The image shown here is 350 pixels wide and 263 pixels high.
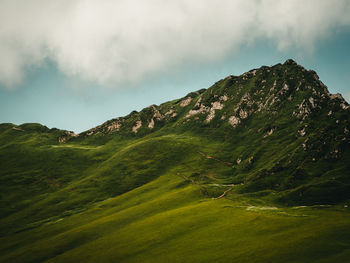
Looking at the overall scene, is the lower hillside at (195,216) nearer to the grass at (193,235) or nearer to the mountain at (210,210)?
the grass at (193,235)

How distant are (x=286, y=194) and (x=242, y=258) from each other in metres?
62.1

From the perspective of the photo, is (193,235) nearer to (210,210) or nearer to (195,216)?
(195,216)

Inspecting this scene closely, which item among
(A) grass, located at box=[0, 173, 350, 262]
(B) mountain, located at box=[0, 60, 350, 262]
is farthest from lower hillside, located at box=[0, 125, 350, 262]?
(B) mountain, located at box=[0, 60, 350, 262]

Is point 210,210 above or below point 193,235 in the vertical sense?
above

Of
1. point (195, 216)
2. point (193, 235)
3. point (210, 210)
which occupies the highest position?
point (210, 210)

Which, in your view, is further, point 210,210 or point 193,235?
point 210,210

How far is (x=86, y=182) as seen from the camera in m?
191

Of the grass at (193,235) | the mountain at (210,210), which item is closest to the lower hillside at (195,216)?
the grass at (193,235)

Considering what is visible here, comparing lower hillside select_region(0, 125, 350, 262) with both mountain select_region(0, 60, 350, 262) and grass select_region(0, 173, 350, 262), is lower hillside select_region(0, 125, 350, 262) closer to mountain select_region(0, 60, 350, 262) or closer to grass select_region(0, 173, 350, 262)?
grass select_region(0, 173, 350, 262)

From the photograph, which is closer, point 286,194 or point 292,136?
point 286,194

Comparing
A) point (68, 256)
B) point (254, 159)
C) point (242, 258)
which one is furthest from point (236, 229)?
point (254, 159)

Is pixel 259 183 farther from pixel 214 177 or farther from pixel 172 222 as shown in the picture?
pixel 172 222

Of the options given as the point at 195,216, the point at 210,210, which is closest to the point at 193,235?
the point at 195,216

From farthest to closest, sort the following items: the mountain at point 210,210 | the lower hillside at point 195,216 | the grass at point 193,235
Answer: the mountain at point 210,210
the lower hillside at point 195,216
the grass at point 193,235
